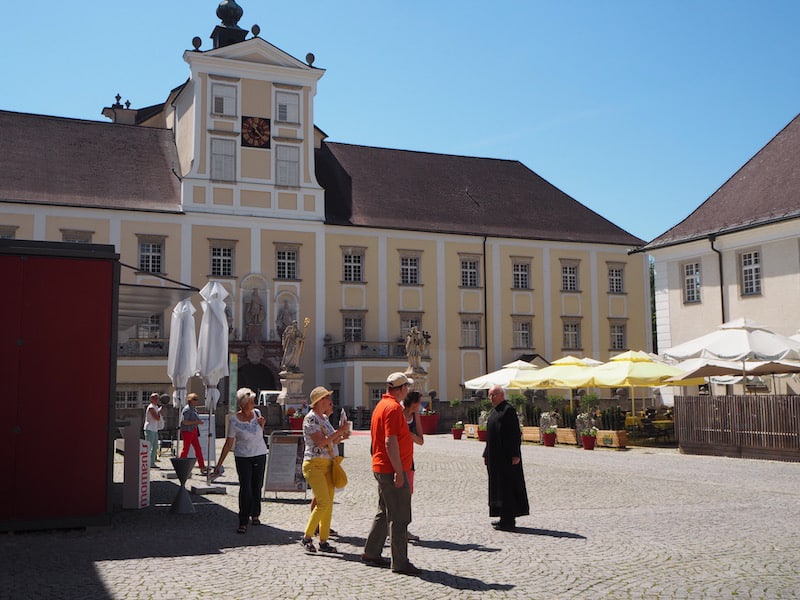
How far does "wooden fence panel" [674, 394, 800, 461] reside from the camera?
1975cm

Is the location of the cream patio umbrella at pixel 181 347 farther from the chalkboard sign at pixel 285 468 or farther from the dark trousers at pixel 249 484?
the dark trousers at pixel 249 484

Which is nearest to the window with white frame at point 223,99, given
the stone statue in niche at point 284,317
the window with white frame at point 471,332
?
the stone statue in niche at point 284,317

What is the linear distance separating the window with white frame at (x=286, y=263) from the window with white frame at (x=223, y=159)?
3.97 m

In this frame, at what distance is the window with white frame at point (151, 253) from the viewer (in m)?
40.8

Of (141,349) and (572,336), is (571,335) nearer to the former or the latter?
(572,336)

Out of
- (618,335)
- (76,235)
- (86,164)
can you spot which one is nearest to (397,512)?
(76,235)

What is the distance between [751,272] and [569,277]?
61.4 ft

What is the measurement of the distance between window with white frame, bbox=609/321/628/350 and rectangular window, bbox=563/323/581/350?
201 cm

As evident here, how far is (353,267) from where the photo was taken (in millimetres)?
44969

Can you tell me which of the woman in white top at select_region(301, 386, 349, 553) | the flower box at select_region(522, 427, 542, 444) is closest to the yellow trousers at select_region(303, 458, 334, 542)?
the woman in white top at select_region(301, 386, 349, 553)

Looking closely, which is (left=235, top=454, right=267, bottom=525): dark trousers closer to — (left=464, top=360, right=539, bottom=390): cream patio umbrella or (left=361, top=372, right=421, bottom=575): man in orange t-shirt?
(left=361, top=372, right=421, bottom=575): man in orange t-shirt

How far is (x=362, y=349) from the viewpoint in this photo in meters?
41.9

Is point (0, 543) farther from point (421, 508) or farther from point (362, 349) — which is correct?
point (362, 349)

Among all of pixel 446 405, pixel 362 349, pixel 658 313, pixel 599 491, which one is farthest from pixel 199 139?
pixel 599 491
